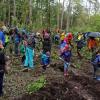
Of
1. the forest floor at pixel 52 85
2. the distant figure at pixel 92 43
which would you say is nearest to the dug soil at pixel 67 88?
the forest floor at pixel 52 85

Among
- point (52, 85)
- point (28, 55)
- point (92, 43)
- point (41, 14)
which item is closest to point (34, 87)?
point (52, 85)

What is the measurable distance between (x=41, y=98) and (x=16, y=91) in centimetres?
133

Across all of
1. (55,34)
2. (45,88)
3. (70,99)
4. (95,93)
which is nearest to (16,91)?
(45,88)

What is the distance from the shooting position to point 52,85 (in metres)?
13.0

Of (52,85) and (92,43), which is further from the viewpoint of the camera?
(92,43)

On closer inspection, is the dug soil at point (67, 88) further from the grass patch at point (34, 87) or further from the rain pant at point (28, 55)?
the rain pant at point (28, 55)

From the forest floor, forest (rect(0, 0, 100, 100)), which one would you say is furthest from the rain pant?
the forest floor

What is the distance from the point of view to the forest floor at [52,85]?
11594 mm

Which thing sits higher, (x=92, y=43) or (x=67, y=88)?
(x=92, y=43)

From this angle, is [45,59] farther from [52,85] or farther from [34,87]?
[34,87]

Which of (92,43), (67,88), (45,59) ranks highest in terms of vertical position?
(92,43)

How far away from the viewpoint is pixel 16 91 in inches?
481

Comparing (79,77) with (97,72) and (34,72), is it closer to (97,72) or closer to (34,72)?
(97,72)

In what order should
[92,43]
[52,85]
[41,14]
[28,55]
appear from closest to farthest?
[52,85] < [28,55] < [92,43] < [41,14]
